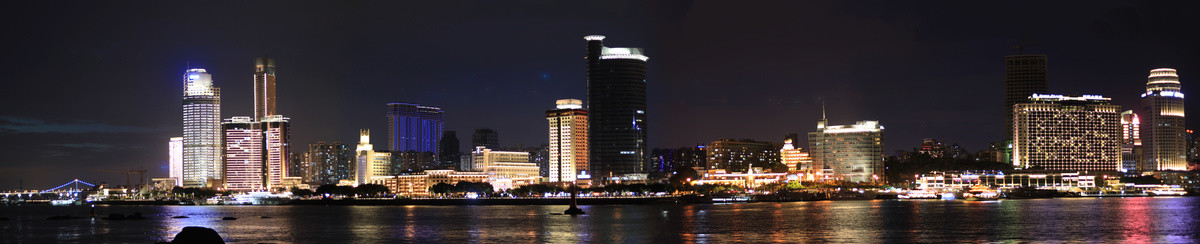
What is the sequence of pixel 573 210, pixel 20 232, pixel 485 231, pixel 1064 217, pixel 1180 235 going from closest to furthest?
pixel 1180 235 < pixel 485 231 < pixel 20 232 < pixel 1064 217 < pixel 573 210

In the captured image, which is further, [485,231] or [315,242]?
[485,231]

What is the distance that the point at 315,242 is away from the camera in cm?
7900

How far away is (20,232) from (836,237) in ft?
227

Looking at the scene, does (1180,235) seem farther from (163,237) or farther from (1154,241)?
(163,237)

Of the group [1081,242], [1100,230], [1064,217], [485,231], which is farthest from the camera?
[1064,217]

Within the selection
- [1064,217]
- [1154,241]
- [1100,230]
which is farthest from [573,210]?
[1154,241]

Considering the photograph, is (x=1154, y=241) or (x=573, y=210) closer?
(x=1154, y=241)

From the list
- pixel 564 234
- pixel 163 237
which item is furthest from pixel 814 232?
pixel 163 237

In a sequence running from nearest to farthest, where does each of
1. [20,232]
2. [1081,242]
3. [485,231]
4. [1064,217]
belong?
[1081,242] → [485,231] → [20,232] → [1064,217]

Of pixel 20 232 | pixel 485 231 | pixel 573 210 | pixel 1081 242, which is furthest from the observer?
pixel 573 210

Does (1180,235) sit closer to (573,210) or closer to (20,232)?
(573,210)

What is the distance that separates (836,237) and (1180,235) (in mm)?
22032

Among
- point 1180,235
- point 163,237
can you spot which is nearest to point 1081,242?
point 1180,235

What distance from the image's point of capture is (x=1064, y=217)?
108 meters
